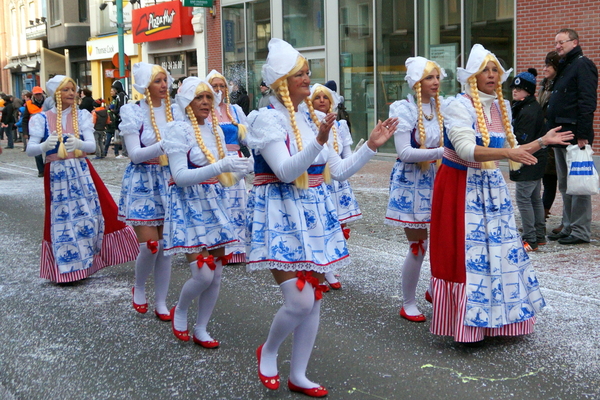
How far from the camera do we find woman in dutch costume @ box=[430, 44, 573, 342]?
4.72 m

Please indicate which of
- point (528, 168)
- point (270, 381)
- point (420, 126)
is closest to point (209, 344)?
point (270, 381)

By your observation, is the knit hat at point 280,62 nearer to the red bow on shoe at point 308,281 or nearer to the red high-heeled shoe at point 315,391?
the red bow on shoe at point 308,281

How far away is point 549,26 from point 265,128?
11493 millimetres

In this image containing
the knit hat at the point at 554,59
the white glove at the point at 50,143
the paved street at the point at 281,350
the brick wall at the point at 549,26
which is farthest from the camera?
the brick wall at the point at 549,26

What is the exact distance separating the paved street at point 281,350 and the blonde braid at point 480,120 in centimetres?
121

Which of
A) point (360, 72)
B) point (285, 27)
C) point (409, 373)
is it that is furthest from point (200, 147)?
point (285, 27)

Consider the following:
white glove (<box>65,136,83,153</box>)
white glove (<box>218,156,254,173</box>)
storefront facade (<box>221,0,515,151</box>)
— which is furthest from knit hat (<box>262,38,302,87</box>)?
storefront facade (<box>221,0,515,151</box>)

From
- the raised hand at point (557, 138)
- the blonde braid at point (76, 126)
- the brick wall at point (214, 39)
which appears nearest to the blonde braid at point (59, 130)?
the blonde braid at point (76, 126)

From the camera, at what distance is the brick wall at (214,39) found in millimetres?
23703

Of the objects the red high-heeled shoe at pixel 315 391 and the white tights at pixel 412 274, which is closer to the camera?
the red high-heeled shoe at pixel 315 391

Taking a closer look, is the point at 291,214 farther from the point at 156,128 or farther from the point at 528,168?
the point at 528,168

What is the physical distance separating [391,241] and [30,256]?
4.15 metres

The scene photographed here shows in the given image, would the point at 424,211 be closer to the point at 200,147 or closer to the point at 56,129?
the point at 200,147

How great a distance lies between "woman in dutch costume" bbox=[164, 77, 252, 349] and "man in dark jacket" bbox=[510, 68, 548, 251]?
3897 mm
